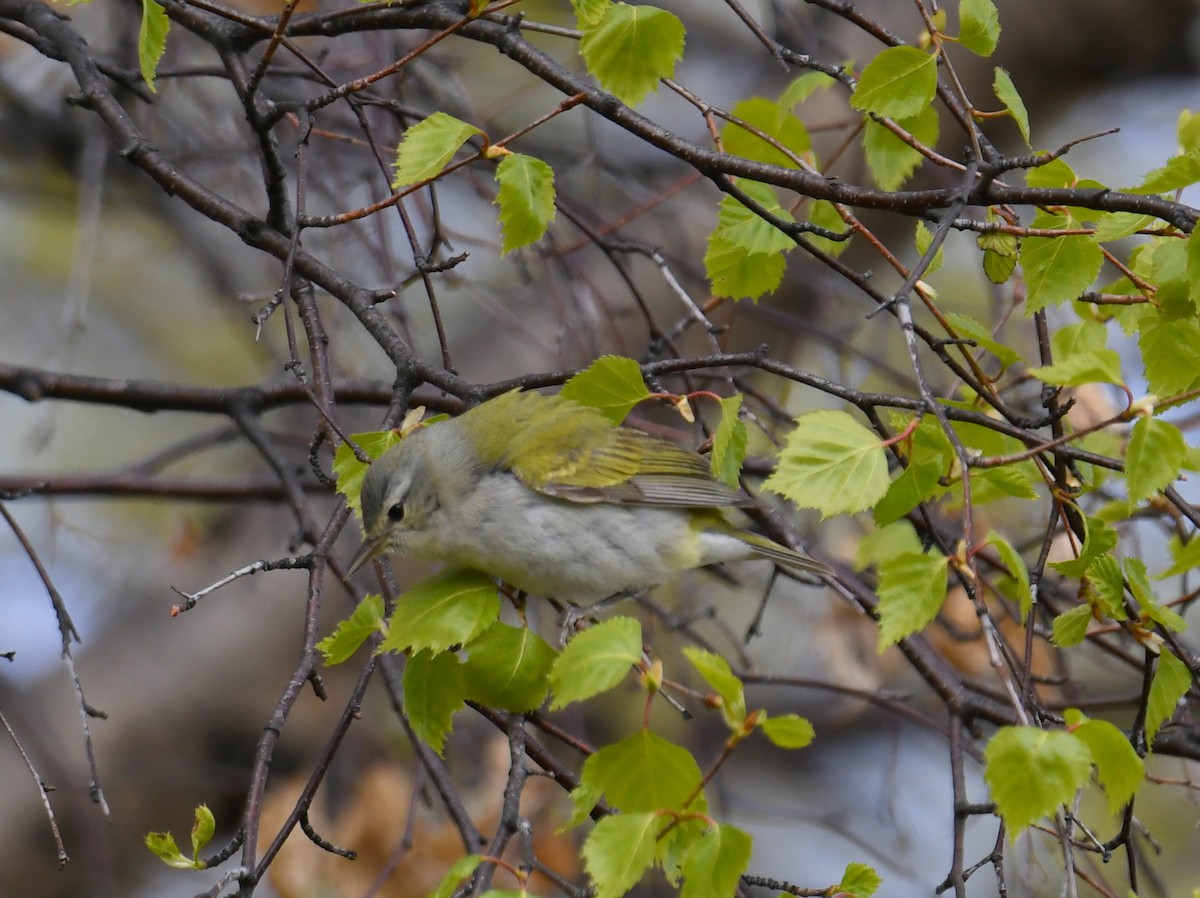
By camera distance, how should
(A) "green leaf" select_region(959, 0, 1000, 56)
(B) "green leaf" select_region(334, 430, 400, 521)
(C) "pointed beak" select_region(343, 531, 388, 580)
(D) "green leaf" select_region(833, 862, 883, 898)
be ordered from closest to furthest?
(D) "green leaf" select_region(833, 862, 883, 898), (A) "green leaf" select_region(959, 0, 1000, 56), (B) "green leaf" select_region(334, 430, 400, 521), (C) "pointed beak" select_region(343, 531, 388, 580)

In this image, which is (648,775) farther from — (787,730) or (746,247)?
(746,247)

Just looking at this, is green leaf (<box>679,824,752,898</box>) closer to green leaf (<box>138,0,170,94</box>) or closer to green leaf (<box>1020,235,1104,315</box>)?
green leaf (<box>1020,235,1104,315</box>)

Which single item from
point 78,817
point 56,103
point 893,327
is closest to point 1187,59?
point 893,327

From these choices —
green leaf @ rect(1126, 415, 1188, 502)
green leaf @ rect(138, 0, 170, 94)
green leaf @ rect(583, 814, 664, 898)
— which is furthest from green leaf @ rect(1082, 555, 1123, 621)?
green leaf @ rect(138, 0, 170, 94)

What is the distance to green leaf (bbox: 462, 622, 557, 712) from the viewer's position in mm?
2221

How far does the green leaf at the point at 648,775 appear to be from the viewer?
1876mm

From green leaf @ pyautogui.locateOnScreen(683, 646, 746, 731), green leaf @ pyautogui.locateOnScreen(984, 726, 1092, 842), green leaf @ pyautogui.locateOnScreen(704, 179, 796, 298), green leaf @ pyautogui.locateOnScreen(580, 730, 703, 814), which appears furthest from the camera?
green leaf @ pyautogui.locateOnScreen(704, 179, 796, 298)

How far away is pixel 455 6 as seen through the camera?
2.69 meters

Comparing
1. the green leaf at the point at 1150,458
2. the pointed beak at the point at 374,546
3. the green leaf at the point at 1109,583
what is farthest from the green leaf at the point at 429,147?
the green leaf at the point at 1109,583

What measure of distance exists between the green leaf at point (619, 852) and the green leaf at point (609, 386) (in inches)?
35.2

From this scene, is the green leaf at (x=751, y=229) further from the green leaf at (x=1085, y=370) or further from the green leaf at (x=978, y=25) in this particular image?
the green leaf at (x=1085, y=370)

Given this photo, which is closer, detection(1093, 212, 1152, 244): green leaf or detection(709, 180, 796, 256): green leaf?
detection(1093, 212, 1152, 244): green leaf

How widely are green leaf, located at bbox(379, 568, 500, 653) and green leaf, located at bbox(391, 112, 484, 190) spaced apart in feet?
2.59

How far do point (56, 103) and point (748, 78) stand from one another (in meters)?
3.60
